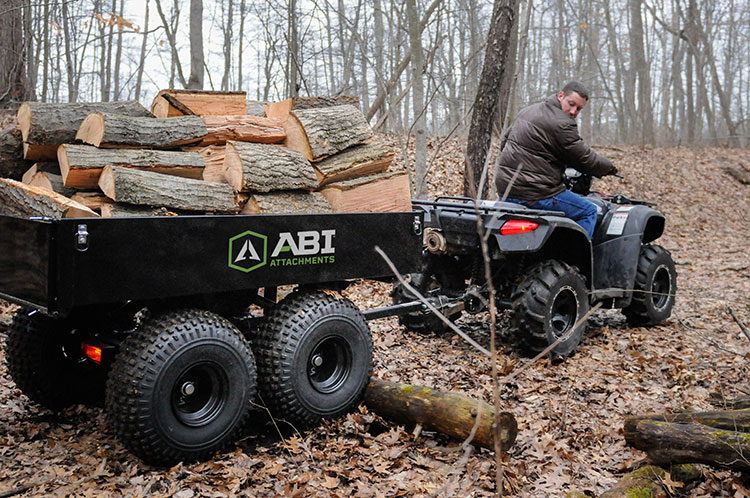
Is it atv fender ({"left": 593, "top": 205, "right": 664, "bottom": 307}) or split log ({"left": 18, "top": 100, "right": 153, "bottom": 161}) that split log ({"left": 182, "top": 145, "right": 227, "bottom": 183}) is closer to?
split log ({"left": 18, "top": 100, "right": 153, "bottom": 161})

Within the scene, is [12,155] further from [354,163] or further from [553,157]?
[553,157]

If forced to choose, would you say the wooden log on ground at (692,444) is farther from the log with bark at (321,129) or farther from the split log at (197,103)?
the split log at (197,103)

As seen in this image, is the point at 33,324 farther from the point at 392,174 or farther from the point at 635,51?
the point at 635,51

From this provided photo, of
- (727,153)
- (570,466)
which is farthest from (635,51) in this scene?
(570,466)

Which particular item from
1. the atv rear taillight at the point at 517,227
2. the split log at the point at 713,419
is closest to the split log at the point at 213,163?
the atv rear taillight at the point at 517,227

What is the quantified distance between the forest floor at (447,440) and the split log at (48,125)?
1.72 m

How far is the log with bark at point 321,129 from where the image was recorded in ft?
14.3

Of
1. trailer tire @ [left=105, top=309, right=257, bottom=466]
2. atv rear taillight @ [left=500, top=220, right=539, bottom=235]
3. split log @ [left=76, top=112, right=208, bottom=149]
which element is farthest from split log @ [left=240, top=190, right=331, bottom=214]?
atv rear taillight @ [left=500, top=220, right=539, bottom=235]

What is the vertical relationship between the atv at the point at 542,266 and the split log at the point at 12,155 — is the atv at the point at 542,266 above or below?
below

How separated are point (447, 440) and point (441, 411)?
0.24 metres

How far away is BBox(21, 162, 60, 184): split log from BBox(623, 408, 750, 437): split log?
386cm

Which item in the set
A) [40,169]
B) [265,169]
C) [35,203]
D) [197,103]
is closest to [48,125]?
[40,169]

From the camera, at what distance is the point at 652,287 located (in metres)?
6.40

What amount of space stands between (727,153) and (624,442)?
70.3 feet
